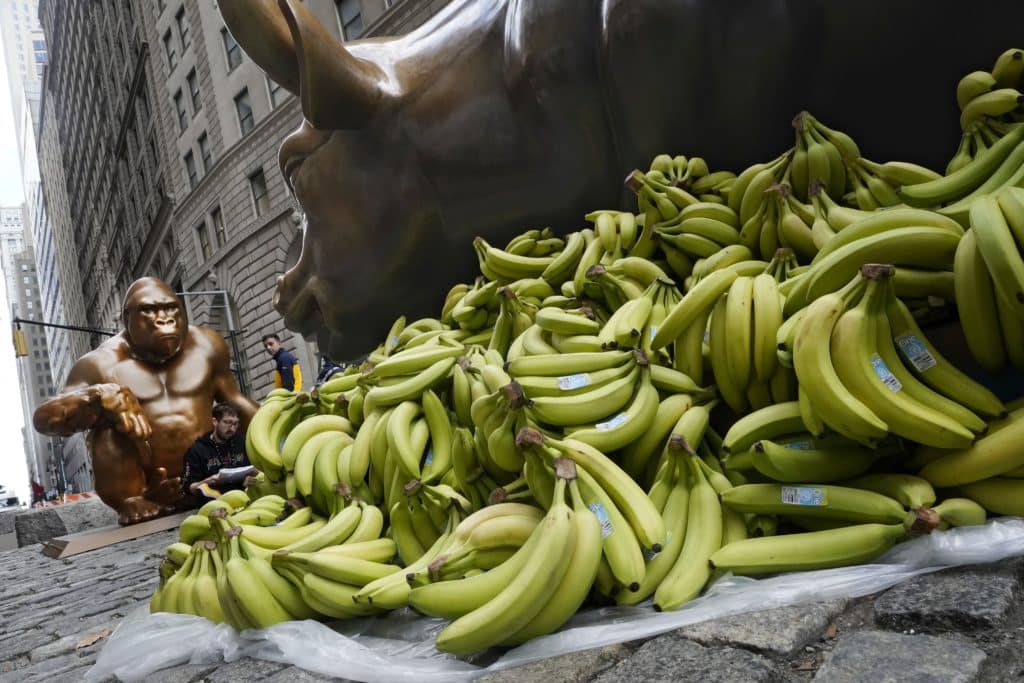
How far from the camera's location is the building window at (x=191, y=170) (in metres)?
33.2

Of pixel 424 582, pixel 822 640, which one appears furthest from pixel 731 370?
pixel 424 582

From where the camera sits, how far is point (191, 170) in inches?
1321

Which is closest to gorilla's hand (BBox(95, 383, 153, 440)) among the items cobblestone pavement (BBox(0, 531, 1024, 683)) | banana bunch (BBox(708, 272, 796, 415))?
cobblestone pavement (BBox(0, 531, 1024, 683))

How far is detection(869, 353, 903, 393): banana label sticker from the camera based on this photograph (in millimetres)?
1779

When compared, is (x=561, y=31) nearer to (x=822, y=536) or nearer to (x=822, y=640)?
(x=822, y=536)

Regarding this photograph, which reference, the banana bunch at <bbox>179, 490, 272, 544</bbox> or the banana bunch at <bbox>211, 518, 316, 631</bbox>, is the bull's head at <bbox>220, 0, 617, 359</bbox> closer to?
the banana bunch at <bbox>179, 490, 272, 544</bbox>

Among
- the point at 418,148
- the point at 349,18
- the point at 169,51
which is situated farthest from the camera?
the point at 169,51

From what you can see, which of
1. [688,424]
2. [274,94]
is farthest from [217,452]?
[274,94]

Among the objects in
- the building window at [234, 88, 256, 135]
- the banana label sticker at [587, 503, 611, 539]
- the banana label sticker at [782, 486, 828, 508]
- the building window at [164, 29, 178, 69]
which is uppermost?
the building window at [164, 29, 178, 69]

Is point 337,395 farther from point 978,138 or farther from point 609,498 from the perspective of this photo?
point 978,138

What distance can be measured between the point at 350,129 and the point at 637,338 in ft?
9.58

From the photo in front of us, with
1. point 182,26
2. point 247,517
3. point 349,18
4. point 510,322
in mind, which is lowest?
point 247,517

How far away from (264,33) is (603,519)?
336 centimetres

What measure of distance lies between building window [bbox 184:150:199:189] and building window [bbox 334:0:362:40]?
44.1 ft
